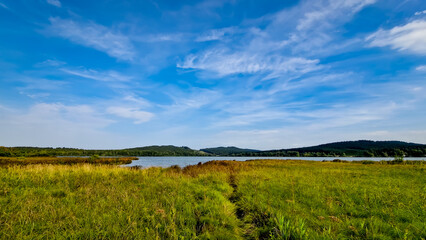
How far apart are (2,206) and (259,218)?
856cm

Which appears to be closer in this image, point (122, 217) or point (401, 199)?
point (122, 217)

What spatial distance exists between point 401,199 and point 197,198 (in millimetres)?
8938

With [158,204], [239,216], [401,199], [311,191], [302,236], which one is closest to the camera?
[302,236]

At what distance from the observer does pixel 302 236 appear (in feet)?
14.5

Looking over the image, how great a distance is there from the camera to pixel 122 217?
5211 millimetres

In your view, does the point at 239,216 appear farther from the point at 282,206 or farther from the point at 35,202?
the point at 35,202

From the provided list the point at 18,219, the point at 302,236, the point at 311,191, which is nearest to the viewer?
the point at 302,236

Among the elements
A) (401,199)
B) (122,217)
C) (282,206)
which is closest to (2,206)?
(122,217)

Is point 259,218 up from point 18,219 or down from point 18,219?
down

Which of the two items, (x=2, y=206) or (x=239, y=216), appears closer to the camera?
(x=2, y=206)

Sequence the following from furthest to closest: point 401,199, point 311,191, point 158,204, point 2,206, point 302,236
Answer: point 311,191
point 401,199
point 158,204
point 2,206
point 302,236

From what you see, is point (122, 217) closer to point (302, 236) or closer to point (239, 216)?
point (239, 216)

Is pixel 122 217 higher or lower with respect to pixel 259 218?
higher

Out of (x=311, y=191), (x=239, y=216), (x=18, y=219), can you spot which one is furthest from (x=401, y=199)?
(x=18, y=219)
